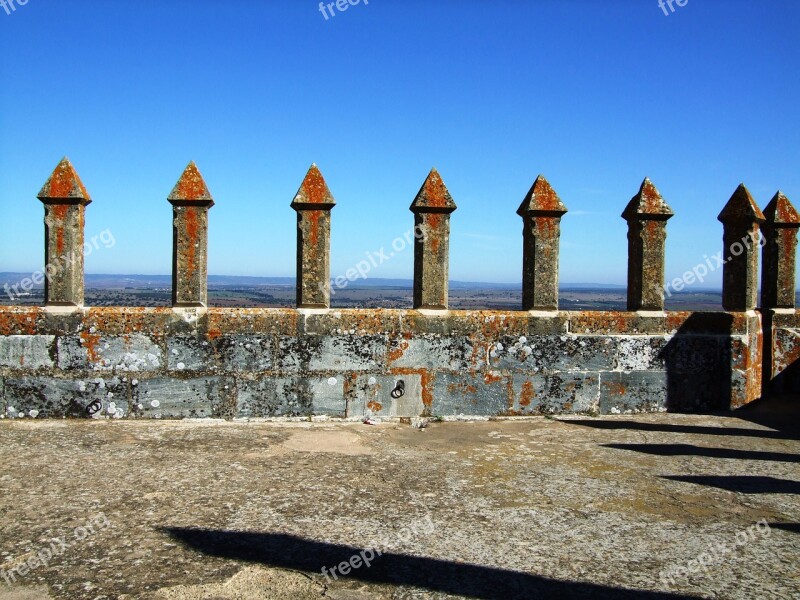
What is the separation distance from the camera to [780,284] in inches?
305

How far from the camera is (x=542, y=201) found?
21.4 feet

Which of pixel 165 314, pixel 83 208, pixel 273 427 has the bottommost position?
pixel 273 427

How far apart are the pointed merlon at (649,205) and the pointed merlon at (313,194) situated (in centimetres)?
323

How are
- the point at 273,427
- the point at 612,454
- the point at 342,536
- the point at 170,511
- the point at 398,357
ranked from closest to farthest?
1. the point at 342,536
2. the point at 170,511
3. the point at 612,454
4. the point at 273,427
5. the point at 398,357

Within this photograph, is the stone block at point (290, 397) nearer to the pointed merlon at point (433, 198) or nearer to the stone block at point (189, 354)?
the stone block at point (189, 354)

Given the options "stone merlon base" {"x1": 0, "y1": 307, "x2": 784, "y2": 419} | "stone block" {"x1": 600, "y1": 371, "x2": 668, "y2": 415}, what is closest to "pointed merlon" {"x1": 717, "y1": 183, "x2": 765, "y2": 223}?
"stone merlon base" {"x1": 0, "y1": 307, "x2": 784, "y2": 419}

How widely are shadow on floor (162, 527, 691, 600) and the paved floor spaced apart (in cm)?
1

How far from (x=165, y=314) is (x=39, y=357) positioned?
4.03 ft

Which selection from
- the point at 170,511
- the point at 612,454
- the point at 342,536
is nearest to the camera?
the point at 342,536

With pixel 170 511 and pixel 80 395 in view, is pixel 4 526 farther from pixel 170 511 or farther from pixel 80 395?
pixel 80 395

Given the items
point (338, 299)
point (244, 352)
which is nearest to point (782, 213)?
point (244, 352)

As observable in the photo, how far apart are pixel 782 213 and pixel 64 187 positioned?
8.10m

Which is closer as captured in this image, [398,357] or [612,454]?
Answer: [612,454]

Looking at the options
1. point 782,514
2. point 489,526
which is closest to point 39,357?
point 489,526
